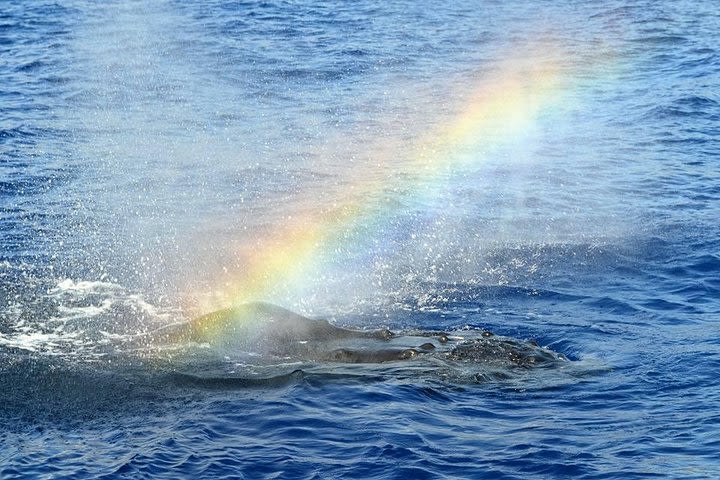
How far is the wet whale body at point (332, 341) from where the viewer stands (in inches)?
603

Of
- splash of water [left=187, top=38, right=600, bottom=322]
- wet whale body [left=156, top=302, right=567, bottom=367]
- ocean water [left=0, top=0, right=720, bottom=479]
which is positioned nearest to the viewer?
ocean water [left=0, top=0, right=720, bottom=479]

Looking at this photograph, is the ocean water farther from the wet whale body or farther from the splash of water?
the wet whale body

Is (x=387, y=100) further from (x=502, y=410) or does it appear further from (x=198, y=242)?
(x=502, y=410)

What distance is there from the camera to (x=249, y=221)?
74.3ft

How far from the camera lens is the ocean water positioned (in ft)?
43.3

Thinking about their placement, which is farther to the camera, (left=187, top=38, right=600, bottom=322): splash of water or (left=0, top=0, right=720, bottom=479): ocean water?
(left=187, top=38, right=600, bottom=322): splash of water

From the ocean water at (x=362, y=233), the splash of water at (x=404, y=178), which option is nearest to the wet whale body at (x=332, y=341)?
the ocean water at (x=362, y=233)

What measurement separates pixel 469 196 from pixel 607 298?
22.0 ft

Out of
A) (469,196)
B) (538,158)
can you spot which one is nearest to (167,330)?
(469,196)

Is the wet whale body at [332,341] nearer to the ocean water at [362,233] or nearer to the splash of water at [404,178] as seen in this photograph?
the ocean water at [362,233]

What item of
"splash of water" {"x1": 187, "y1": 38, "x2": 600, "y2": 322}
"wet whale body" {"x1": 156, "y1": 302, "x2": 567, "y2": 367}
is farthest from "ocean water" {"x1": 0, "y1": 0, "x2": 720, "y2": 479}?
"wet whale body" {"x1": 156, "y1": 302, "x2": 567, "y2": 367}

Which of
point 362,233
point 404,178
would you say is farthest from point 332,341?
point 404,178

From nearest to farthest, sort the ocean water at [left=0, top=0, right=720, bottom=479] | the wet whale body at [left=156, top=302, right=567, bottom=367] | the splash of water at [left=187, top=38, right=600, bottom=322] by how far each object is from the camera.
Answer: the ocean water at [left=0, top=0, right=720, bottom=479], the wet whale body at [left=156, top=302, right=567, bottom=367], the splash of water at [left=187, top=38, right=600, bottom=322]

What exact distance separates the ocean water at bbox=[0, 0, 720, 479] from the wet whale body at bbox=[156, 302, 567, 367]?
11.4 inches
